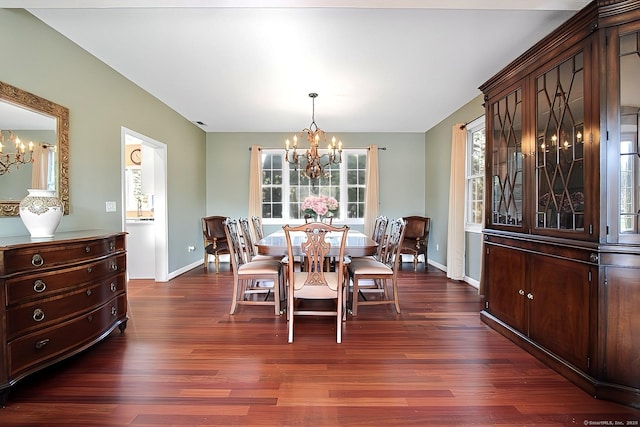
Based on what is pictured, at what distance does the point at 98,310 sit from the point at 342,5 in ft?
9.39

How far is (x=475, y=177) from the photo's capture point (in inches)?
189

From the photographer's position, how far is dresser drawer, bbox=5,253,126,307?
1849mm

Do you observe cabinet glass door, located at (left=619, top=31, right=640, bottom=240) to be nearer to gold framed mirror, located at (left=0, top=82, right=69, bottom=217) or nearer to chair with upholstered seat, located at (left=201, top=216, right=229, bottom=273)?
gold framed mirror, located at (left=0, top=82, right=69, bottom=217)

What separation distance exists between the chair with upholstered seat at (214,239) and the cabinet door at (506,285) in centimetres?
416

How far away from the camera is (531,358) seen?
239 centimetres

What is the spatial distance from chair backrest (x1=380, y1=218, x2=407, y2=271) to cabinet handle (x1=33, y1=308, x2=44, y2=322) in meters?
2.90

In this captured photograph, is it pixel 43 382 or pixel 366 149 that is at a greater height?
pixel 366 149

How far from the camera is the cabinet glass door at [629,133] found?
1.84 meters

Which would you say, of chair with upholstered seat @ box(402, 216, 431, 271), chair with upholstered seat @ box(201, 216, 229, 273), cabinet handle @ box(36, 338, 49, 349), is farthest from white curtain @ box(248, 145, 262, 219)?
cabinet handle @ box(36, 338, 49, 349)

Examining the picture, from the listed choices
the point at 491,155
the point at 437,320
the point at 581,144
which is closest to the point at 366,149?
the point at 491,155

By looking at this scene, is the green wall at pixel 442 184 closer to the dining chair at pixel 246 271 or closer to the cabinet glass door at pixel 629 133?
the cabinet glass door at pixel 629 133

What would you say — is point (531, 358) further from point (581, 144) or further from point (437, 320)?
point (581, 144)

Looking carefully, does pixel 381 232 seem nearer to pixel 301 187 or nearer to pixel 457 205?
pixel 457 205

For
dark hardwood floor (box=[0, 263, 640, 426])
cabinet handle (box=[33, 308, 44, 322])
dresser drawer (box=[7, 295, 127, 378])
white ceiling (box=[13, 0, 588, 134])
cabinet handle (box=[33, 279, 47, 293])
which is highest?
white ceiling (box=[13, 0, 588, 134])
